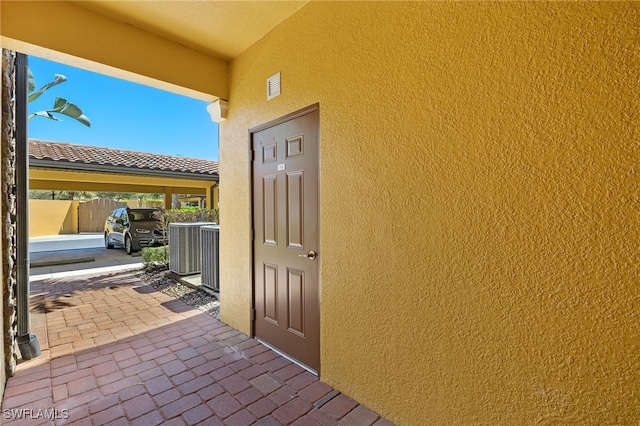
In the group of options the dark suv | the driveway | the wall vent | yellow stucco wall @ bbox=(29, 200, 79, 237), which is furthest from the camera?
yellow stucco wall @ bbox=(29, 200, 79, 237)

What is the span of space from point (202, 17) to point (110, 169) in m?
6.57

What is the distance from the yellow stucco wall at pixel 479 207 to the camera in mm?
1233

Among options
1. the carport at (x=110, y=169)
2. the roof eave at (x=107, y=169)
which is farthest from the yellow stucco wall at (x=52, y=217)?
the roof eave at (x=107, y=169)

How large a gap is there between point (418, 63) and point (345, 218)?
119 centimetres

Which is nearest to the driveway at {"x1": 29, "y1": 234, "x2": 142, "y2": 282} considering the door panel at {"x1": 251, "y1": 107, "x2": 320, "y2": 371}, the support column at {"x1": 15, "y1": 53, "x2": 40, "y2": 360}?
the support column at {"x1": 15, "y1": 53, "x2": 40, "y2": 360}

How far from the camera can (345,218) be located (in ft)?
7.60

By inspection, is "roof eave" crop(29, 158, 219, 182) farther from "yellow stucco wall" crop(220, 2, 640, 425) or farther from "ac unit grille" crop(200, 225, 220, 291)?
"yellow stucco wall" crop(220, 2, 640, 425)

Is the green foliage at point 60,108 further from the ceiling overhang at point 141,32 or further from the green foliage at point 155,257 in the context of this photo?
the ceiling overhang at point 141,32

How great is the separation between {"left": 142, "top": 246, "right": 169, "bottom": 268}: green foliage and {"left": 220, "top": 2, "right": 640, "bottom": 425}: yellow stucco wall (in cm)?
588

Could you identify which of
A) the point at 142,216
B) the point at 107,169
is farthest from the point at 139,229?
the point at 107,169

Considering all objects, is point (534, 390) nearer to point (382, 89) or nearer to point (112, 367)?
point (382, 89)

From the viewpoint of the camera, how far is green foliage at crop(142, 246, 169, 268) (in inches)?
271

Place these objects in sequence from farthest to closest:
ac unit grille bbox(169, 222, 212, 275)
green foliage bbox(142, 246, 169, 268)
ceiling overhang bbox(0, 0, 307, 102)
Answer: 1. green foliage bbox(142, 246, 169, 268)
2. ac unit grille bbox(169, 222, 212, 275)
3. ceiling overhang bbox(0, 0, 307, 102)

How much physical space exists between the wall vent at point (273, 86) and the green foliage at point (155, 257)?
5.58m
